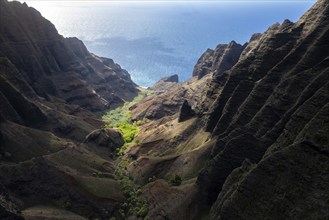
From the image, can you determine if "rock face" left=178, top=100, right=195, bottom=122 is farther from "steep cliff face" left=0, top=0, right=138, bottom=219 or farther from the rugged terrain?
"steep cliff face" left=0, top=0, right=138, bottom=219

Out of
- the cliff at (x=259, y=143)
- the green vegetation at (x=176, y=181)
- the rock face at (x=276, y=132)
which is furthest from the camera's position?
the green vegetation at (x=176, y=181)

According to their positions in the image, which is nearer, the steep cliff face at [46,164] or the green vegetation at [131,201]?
the steep cliff face at [46,164]

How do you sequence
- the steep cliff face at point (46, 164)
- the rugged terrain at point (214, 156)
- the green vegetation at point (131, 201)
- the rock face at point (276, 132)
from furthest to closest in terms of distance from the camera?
the green vegetation at point (131, 201) → the steep cliff face at point (46, 164) → the rugged terrain at point (214, 156) → the rock face at point (276, 132)

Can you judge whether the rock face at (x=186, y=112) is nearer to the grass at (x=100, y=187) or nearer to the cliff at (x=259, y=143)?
the cliff at (x=259, y=143)

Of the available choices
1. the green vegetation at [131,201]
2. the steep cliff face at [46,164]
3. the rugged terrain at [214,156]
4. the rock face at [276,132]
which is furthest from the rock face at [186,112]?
the green vegetation at [131,201]

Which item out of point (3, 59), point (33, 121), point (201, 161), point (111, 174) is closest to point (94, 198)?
point (111, 174)

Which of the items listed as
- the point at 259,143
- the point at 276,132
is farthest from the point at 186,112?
the point at 259,143

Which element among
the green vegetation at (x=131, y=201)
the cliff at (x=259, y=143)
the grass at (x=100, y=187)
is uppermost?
the cliff at (x=259, y=143)

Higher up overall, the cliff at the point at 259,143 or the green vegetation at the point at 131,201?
the cliff at the point at 259,143

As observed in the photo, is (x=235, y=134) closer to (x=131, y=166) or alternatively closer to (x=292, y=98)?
(x=292, y=98)
